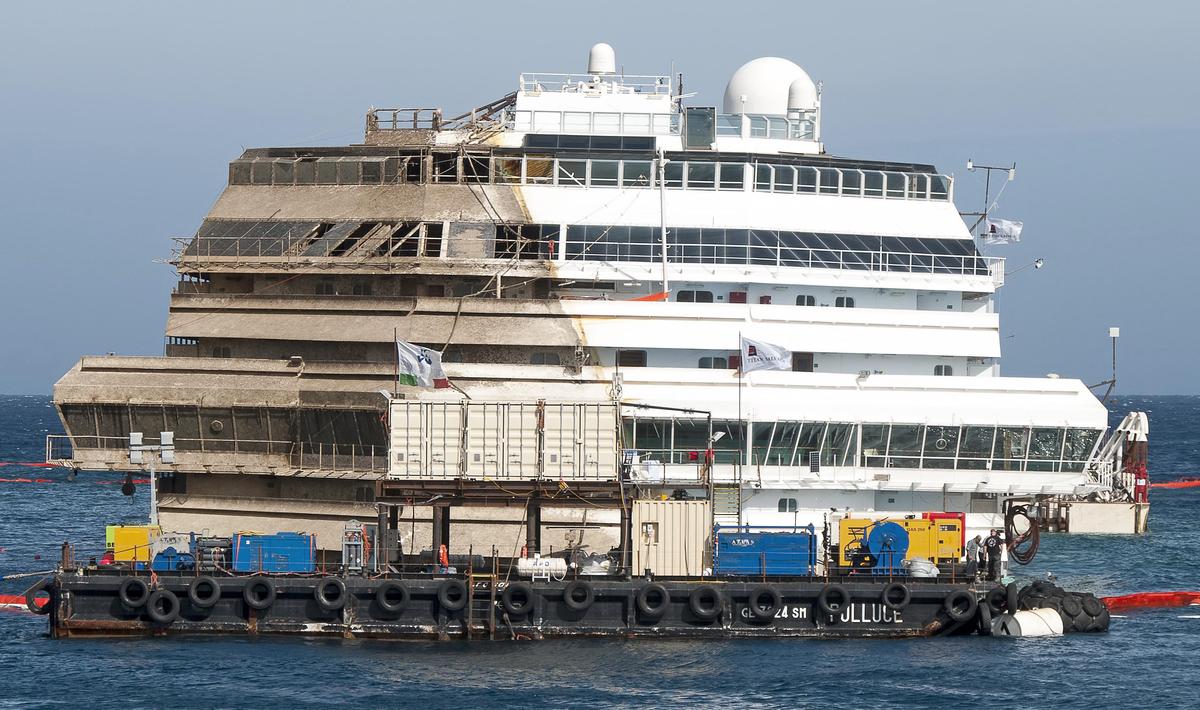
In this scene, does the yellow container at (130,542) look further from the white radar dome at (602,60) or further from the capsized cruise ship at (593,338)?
the white radar dome at (602,60)

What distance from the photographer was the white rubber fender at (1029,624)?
62781mm

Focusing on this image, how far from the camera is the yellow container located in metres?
63.4

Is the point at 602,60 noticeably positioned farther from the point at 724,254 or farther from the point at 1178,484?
the point at 1178,484

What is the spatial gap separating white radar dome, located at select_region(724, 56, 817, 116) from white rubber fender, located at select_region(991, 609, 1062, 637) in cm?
3266

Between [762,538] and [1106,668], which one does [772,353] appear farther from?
[1106,668]

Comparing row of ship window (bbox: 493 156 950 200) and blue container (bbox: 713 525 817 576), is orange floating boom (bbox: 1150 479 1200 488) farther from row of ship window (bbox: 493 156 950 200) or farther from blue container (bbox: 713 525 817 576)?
blue container (bbox: 713 525 817 576)

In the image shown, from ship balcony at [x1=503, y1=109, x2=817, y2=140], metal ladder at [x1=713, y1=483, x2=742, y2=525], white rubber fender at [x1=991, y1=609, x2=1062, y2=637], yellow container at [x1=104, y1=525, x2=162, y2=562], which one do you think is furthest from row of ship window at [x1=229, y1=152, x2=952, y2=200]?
white rubber fender at [x1=991, y1=609, x2=1062, y2=637]

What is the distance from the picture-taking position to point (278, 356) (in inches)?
2849

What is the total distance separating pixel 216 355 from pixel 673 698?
2864 cm

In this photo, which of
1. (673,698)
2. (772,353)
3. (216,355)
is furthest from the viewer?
(216,355)

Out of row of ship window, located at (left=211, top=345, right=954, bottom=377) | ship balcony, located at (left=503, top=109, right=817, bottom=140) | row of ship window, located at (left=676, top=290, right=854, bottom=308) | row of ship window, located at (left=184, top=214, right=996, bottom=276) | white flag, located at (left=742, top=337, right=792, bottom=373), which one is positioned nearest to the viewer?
white flag, located at (left=742, top=337, right=792, bottom=373)

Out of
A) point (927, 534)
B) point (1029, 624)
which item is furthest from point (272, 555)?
point (1029, 624)

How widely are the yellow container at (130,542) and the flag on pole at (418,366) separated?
33.2 feet

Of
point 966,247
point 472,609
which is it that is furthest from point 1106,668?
point 966,247
